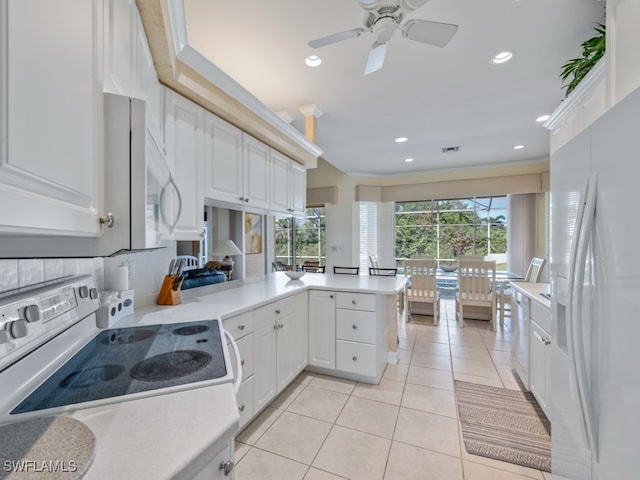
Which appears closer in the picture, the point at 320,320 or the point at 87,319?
the point at 87,319

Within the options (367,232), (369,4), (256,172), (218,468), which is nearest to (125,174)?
(218,468)

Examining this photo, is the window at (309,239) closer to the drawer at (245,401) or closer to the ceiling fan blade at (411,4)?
the drawer at (245,401)

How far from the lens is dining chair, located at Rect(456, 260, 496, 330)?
13.6ft

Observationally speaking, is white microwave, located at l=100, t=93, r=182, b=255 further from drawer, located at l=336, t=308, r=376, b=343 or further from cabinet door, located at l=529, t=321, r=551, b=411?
cabinet door, located at l=529, t=321, r=551, b=411

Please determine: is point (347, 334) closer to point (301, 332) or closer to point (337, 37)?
point (301, 332)

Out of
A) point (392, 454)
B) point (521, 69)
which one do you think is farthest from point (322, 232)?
point (392, 454)

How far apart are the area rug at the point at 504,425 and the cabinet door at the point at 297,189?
2.35m

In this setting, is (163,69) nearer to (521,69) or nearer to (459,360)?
(521,69)

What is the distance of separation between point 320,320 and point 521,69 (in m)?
2.78

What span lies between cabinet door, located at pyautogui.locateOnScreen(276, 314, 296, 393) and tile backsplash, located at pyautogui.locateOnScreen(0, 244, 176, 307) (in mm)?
934

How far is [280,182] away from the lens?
9.68 feet

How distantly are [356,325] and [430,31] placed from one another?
7.19 ft

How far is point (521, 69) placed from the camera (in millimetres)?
2443

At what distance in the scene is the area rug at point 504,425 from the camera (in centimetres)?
174
